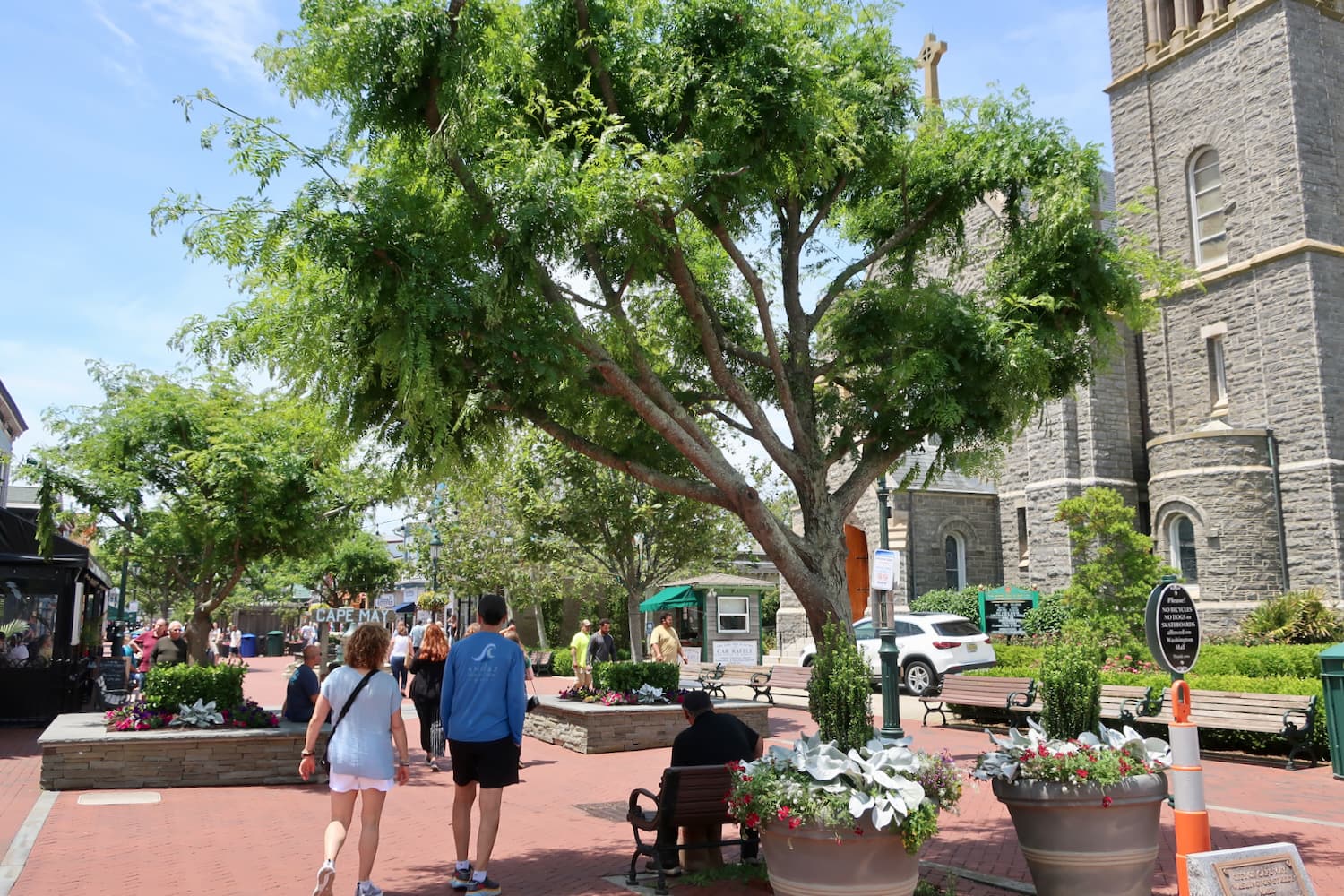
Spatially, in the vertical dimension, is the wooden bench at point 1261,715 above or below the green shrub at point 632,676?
below

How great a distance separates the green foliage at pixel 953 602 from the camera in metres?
30.2

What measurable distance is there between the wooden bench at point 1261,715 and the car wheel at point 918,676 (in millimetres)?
7422

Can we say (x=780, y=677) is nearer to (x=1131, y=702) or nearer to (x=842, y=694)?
(x=1131, y=702)

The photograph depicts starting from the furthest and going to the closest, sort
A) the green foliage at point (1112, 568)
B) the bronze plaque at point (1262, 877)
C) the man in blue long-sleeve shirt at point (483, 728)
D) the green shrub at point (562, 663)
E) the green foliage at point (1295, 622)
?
1. the green shrub at point (562, 663)
2. the green foliage at point (1295, 622)
3. the green foliage at point (1112, 568)
4. the man in blue long-sleeve shirt at point (483, 728)
5. the bronze plaque at point (1262, 877)

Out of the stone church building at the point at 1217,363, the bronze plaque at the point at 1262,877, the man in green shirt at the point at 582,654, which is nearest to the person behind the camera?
the bronze plaque at the point at 1262,877

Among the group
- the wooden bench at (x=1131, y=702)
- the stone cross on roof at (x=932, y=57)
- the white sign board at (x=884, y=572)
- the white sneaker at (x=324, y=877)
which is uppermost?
the stone cross on roof at (x=932, y=57)

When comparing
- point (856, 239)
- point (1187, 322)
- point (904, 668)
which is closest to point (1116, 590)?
point (904, 668)

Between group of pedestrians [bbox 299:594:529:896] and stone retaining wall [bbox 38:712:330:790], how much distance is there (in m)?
5.30

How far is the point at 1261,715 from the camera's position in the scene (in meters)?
12.8

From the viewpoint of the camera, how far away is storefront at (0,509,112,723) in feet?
55.0

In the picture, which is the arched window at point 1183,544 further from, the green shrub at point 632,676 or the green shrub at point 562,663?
the green shrub at point 632,676

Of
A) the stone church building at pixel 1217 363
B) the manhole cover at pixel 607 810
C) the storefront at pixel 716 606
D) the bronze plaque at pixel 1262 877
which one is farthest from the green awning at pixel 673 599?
the bronze plaque at pixel 1262 877

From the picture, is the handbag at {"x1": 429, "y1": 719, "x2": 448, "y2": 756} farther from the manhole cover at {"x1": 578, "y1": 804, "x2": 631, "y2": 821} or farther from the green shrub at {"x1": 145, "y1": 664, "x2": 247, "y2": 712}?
the manhole cover at {"x1": 578, "y1": 804, "x2": 631, "y2": 821}

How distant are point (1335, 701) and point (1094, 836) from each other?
7.28m
